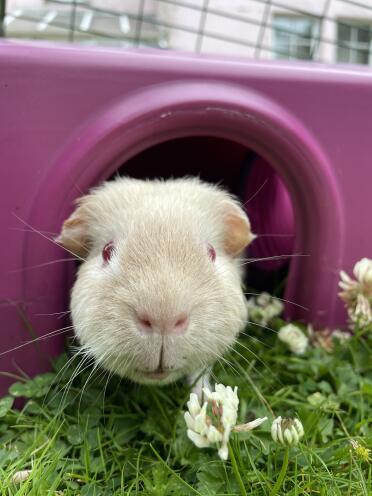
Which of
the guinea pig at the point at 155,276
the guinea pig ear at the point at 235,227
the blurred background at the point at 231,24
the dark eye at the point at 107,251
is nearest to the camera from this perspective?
the guinea pig at the point at 155,276

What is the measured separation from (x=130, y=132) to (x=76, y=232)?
28 cm

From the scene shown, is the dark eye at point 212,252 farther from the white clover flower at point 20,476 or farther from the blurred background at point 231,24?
the blurred background at point 231,24

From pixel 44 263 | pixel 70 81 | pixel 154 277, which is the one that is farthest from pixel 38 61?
pixel 154 277

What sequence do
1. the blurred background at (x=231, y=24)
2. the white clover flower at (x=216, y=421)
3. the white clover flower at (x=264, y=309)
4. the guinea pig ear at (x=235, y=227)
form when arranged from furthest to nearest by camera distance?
the blurred background at (x=231, y=24)
the white clover flower at (x=264, y=309)
the guinea pig ear at (x=235, y=227)
the white clover flower at (x=216, y=421)

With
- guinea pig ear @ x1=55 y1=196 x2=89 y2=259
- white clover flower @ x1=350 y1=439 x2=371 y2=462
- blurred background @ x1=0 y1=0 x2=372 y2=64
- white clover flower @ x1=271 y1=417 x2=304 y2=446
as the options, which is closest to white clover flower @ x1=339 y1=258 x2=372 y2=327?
white clover flower @ x1=350 y1=439 x2=371 y2=462

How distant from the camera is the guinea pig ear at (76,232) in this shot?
1233 mm

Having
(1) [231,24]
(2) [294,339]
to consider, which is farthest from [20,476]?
(1) [231,24]

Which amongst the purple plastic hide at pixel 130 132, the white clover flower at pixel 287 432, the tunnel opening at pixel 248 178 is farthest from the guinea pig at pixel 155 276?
the tunnel opening at pixel 248 178

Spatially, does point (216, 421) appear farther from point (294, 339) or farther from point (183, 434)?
point (294, 339)

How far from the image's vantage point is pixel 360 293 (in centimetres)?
136

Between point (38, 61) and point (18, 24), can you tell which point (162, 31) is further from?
point (38, 61)

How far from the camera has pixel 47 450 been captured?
3.74 feet

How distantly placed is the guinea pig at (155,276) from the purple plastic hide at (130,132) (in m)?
0.11

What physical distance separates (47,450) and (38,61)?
88 centimetres
